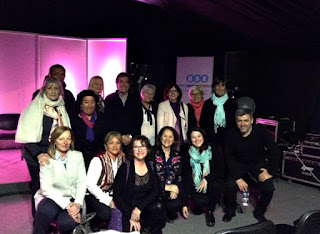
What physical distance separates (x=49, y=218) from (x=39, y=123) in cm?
82

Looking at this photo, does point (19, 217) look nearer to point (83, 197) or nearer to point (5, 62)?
point (83, 197)

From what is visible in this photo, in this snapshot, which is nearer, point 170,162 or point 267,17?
point 170,162

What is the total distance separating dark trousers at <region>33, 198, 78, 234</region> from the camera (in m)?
3.03

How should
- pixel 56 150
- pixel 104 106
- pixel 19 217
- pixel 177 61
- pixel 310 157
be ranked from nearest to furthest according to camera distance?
pixel 56 150, pixel 19 217, pixel 104 106, pixel 310 157, pixel 177 61

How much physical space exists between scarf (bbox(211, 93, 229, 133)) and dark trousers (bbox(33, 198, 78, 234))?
201cm

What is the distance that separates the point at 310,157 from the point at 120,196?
295 cm

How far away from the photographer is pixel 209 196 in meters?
3.97

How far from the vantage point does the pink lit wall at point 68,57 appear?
6508 mm

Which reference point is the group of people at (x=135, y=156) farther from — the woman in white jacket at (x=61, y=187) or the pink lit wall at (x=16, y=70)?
the pink lit wall at (x=16, y=70)

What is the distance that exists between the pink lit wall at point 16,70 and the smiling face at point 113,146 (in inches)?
139

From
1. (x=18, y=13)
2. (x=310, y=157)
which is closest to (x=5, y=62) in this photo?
(x=18, y=13)

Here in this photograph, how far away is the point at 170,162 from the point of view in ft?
12.5

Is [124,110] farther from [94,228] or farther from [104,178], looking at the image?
[94,228]

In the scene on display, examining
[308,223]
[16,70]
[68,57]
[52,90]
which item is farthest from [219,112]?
[16,70]
